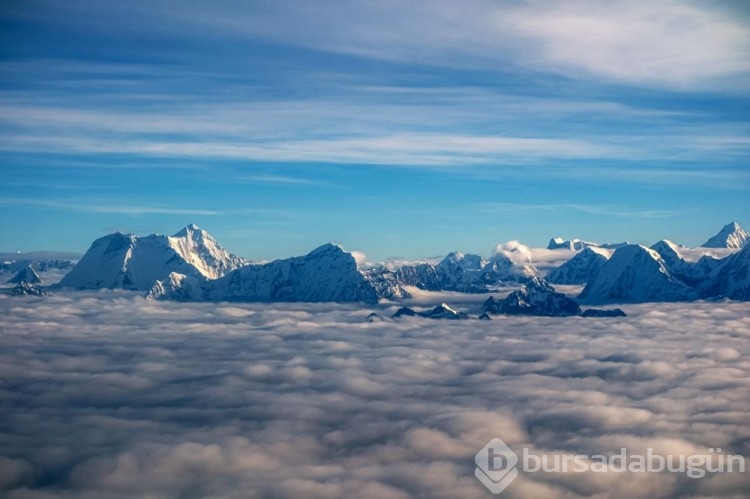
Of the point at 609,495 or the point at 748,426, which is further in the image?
the point at 748,426

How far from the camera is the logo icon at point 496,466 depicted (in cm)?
16812

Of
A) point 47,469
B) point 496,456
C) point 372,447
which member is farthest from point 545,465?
point 47,469

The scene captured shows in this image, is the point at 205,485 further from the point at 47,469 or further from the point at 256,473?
the point at 47,469

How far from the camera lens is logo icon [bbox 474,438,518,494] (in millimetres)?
168125

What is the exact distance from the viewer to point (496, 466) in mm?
180375

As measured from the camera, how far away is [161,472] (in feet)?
569

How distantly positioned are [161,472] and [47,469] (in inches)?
1186

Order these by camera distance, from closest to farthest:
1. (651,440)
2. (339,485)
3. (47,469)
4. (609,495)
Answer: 1. (609,495)
2. (339,485)
3. (47,469)
4. (651,440)

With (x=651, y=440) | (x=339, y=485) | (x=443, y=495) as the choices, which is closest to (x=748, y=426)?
(x=651, y=440)

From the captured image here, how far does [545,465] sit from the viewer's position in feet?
578

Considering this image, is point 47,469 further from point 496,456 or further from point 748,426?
point 748,426

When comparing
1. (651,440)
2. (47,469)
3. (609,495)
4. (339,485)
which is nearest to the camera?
(609,495)

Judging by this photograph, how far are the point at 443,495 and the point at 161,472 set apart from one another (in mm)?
69407

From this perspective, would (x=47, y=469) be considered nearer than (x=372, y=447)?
Yes
